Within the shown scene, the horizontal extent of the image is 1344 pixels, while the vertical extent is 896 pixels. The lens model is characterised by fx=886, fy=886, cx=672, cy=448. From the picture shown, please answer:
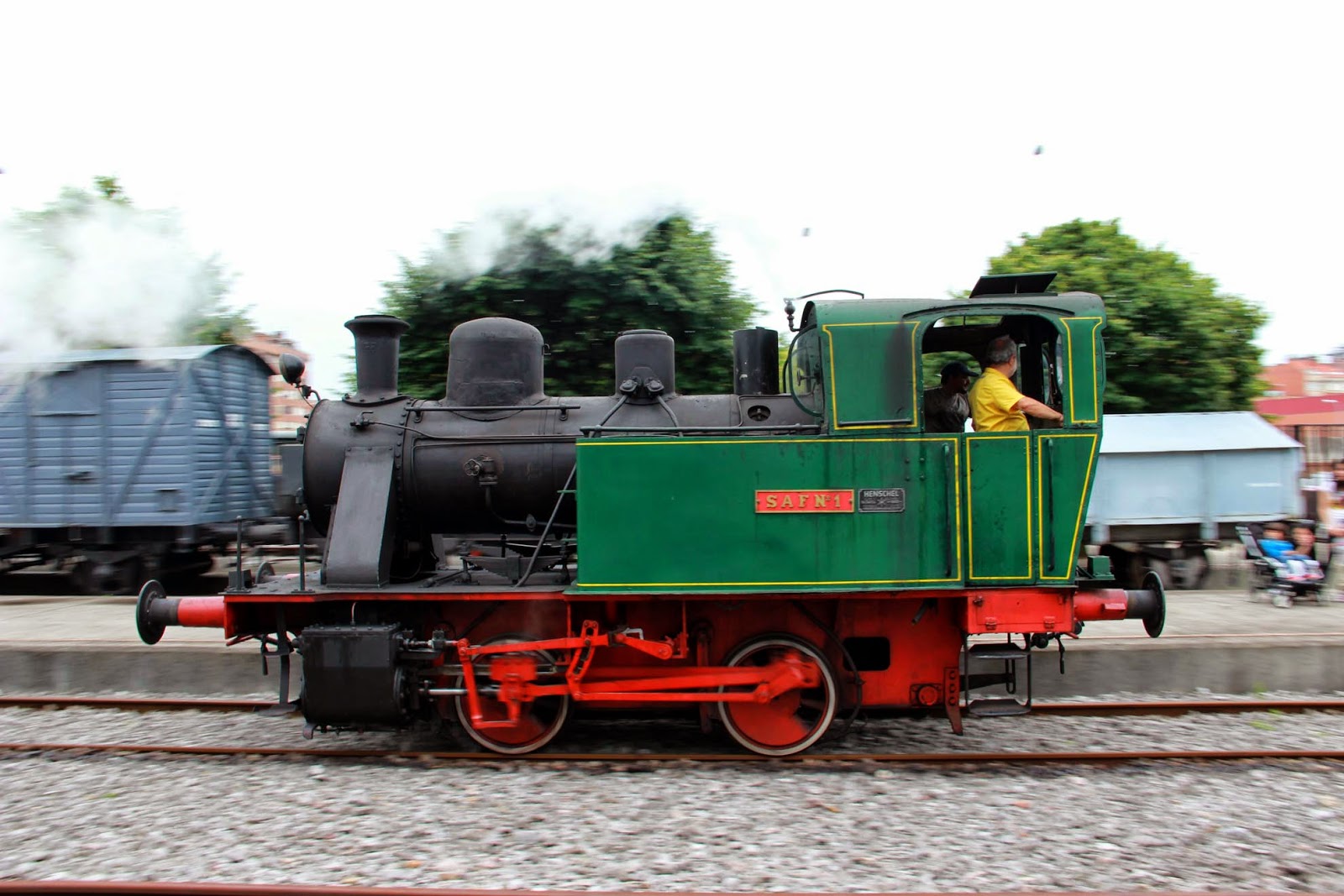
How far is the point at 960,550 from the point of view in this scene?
191 inches

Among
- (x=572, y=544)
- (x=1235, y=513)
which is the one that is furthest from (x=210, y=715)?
(x=1235, y=513)

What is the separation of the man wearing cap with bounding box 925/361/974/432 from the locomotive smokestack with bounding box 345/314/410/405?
3474mm

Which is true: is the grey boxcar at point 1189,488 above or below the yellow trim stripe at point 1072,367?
below

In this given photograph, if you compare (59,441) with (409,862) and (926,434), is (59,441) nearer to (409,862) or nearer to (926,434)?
(409,862)

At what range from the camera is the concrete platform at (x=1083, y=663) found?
6.79m

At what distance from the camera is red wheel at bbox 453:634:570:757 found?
543cm

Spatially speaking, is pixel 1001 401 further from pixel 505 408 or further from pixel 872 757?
pixel 505 408

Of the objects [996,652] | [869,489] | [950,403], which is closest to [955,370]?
[950,403]

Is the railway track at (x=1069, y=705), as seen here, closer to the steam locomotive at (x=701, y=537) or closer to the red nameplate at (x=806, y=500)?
A: the steam locomotive at (x=701, y=537)

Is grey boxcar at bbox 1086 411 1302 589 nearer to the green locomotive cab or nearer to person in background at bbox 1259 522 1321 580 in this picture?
person in background at bbox 1259 522 1321 580

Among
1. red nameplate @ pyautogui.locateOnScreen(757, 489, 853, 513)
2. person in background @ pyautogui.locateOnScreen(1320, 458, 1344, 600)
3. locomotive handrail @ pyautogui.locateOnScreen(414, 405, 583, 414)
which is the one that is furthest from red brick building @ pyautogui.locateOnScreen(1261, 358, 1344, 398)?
locomotive handrail @ pyautogui.locateOnScreen(414, 405, 583, 414)

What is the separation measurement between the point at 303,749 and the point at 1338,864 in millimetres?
5536

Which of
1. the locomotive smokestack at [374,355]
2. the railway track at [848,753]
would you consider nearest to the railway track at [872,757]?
the railway track at [848,753]

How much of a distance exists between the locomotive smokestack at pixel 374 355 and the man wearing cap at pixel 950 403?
3474 millimetres
